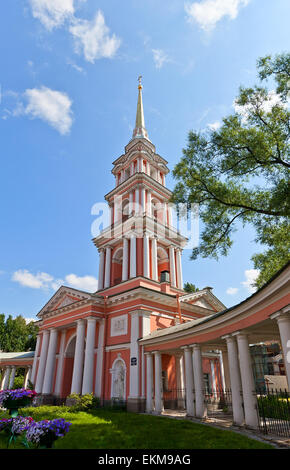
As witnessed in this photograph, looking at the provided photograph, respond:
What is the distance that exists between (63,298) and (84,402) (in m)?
9.09

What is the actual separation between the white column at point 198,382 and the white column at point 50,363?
1361 centimetres

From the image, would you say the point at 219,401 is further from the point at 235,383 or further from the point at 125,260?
the point at 125,260

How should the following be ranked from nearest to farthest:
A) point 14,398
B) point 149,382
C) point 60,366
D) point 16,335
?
point 14,398 < point 149,382 < point 60,366 < point 16,335

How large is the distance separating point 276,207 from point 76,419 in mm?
12820

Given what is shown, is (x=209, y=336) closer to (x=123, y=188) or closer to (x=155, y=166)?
(x=123, y=188)

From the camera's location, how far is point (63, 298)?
23641 mm

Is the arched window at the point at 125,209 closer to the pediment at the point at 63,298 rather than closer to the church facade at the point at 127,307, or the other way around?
the church facade at the point at 127,307

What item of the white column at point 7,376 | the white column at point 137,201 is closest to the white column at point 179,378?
the white column at point 137,201

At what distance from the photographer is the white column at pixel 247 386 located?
9445mm

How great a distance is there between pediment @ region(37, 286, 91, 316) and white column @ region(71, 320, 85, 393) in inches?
77.2

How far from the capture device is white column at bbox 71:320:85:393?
60.4 ft

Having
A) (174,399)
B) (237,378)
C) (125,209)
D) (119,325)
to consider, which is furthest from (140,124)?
(237,378)

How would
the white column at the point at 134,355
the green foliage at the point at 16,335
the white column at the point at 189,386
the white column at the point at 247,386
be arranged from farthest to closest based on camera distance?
the green foliage at the point at 16,335 < the white column at the point at 134,355 < the white column at the point at 189,386 < the white column at the point at 247,386

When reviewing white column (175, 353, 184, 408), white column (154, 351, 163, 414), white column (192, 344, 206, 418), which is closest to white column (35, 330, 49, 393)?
white column (175, 353, 184, 408)
